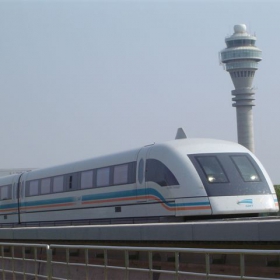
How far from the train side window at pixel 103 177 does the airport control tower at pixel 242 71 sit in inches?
4314

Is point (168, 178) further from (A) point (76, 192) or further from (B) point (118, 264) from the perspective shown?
(B) point (118, 264)

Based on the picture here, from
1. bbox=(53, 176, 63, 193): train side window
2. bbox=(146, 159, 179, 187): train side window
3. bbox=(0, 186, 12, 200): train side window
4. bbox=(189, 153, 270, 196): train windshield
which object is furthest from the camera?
bbox=(0, 186, 12, 200): train side window

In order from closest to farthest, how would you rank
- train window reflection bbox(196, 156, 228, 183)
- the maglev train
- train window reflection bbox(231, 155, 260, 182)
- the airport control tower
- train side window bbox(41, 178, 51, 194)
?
1. the maglev train
2. train window reflection bbox(196, 156, 228, 183)
3. train window reflection bbox(231, 155, 260, 182)
4. train side window bbox(41, 178, 51, 194)
5. the airport control tower

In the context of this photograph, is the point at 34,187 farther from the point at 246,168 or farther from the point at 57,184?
the point at 246,168

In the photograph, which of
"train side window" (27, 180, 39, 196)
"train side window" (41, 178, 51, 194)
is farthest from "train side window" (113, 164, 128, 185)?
"train side window" (27, 180, 39, 196)

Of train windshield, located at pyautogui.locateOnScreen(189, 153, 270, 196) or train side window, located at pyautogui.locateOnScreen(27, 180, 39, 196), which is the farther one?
train side window, located at pyautogui.locateOnScreen(27, 180, 39, 196)

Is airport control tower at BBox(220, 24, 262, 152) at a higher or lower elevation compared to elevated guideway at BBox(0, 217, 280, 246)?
higher

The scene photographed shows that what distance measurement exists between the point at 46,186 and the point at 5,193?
17.1 feet

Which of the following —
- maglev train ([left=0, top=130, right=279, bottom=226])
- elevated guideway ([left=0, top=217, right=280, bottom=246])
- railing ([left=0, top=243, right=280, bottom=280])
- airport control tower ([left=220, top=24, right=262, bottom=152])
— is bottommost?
railing ([left=0, top=243, right=280, bottom=280])

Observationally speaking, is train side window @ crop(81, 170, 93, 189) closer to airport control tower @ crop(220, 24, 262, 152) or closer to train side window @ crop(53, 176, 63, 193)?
train side window @ crop(53, 176, 63, 193)

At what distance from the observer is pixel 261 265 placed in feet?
29.2

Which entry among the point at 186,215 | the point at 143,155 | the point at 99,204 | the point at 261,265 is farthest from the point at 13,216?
the point at 261,265

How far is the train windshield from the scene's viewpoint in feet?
63.2

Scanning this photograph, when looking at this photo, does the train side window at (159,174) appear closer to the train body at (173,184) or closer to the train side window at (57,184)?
the train body at (173,184)
